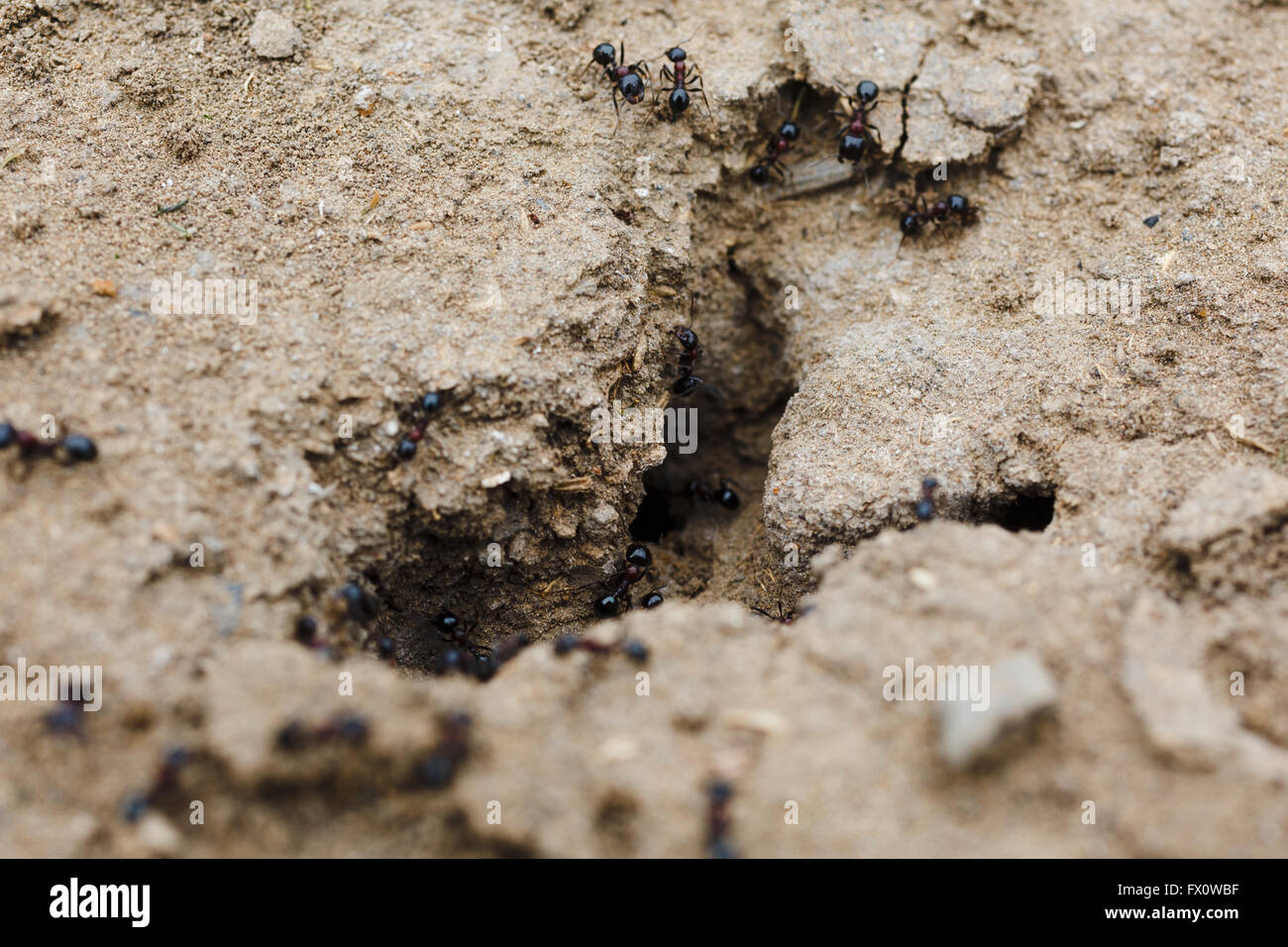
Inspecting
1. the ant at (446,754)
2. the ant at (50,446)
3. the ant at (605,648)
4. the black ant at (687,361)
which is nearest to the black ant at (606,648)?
the ant at (605,648)

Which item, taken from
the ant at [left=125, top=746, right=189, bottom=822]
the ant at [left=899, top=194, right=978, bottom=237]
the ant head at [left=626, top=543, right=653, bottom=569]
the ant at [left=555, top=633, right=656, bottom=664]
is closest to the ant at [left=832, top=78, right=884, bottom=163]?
the ant at [left=899, top=194, right=978, bottom=237]

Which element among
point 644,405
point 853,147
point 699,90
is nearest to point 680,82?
point 699,90

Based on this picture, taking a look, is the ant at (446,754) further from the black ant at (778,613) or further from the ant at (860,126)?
the ant at (860,126)

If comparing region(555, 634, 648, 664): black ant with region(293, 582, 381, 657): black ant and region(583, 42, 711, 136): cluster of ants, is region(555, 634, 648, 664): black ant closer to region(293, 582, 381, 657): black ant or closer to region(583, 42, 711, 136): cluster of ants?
region(293, 582, 381, 657): black ant

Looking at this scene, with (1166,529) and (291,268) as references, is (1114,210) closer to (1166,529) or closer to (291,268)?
(1166,529)

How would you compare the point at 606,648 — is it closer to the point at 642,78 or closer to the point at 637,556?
the point at 637,556
